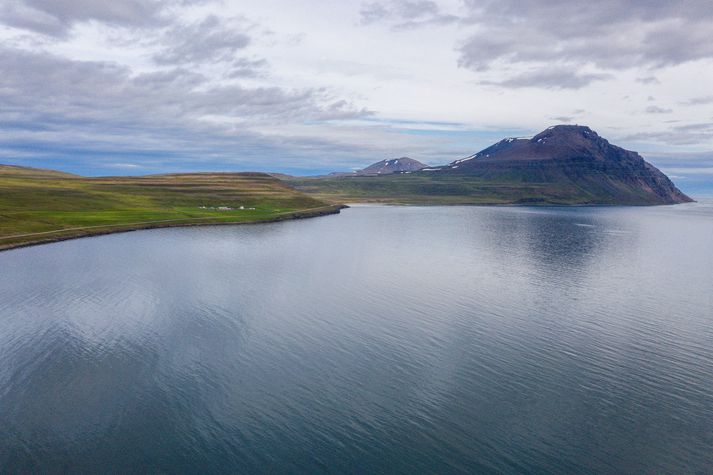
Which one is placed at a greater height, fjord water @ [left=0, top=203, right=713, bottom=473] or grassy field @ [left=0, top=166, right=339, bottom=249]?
grassy field @ [left=0, top=166, right=339, bottom=249]

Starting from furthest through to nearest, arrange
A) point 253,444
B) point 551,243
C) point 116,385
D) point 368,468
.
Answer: point 551,243 < point 116,385 < point 253,444 < point 368,468

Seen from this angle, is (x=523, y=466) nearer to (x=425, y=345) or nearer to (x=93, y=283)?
(x=425, y=345)

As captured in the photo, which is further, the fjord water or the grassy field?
the grassy field

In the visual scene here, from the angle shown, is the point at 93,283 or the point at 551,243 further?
the point at 551,243

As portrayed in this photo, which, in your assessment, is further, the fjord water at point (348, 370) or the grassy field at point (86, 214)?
the grassy field at point (86, 214)

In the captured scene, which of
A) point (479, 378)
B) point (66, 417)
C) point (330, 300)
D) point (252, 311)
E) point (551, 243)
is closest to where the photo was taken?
point (66, 417)

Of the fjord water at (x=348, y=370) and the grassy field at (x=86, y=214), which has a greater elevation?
the grassy field at (x=86, y=214)

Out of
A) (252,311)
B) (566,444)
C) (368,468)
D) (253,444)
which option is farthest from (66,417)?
(566,444)

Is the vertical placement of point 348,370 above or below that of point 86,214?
below
